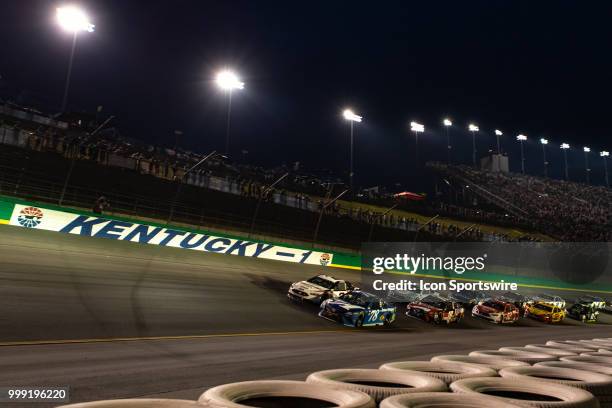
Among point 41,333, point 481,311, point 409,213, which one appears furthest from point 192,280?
point 409,213

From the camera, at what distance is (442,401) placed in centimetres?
300

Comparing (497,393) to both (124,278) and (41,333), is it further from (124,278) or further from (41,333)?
(124,278)

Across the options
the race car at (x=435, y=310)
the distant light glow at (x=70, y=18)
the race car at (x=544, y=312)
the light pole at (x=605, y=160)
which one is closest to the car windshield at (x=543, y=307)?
the race car at (x=544, y=312)

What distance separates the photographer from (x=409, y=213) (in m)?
41.2

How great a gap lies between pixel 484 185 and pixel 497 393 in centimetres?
6161

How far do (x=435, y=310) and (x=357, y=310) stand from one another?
5086mm

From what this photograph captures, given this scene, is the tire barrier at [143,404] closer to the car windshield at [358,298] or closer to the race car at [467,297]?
the car windshield at [358,298]

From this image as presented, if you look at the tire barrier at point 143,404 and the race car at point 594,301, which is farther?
the race car at point 594,301

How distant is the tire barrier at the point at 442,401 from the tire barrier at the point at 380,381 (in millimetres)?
295

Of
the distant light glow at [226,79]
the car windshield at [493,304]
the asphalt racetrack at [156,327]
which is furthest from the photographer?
the distant light glow at [226,79]

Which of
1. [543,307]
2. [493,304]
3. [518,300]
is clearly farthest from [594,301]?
[493,304]

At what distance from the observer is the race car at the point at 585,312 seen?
2891cm

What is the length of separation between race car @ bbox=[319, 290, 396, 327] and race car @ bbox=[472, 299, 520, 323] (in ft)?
25.7

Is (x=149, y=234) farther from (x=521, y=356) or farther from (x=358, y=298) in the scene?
(x=521, y=356)
